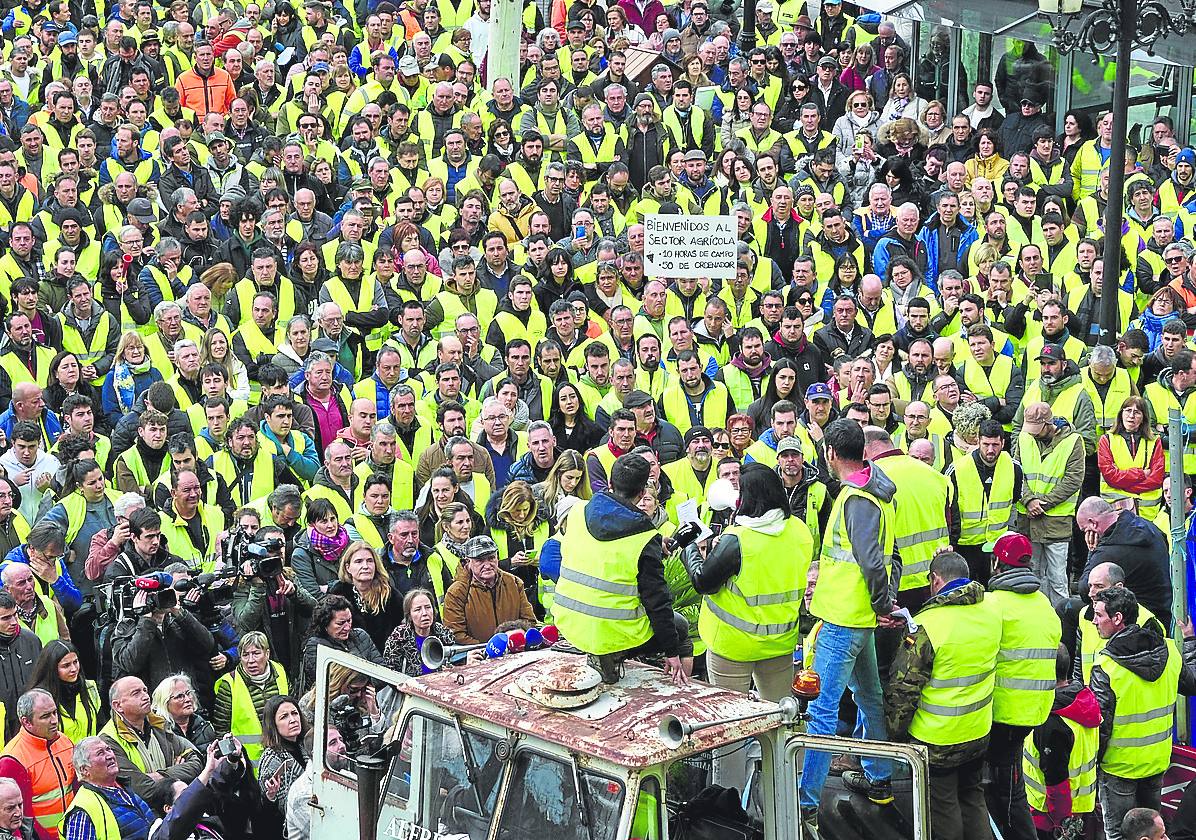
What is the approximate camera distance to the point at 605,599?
730 cm

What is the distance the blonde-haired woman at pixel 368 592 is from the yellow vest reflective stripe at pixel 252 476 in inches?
64.5

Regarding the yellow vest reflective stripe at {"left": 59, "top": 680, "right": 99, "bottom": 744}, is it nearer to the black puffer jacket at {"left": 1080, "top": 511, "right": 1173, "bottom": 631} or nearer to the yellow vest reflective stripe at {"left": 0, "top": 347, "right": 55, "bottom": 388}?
the yellow vest reflective stripe at {"left": 0, "top": 347, "right": 55, "bottom": 388}

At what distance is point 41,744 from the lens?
855cm

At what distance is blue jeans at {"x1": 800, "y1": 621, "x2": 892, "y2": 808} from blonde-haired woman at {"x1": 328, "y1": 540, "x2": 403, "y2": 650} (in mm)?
2814

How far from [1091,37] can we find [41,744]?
412 inches

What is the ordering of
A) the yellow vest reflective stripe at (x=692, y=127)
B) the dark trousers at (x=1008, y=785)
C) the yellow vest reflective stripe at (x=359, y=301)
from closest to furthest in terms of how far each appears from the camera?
the dark trousers at (x=1008, y=785) → the yellow vest reflective stripe at (x=359, y=301) → the yellow vest reflective stripe at (x=692, y=127)

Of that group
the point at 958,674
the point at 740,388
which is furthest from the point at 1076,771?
the point at 740,388

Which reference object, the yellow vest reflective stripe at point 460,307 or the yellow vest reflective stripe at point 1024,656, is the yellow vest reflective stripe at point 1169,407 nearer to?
the yellow vest reflective stripe at point 460,307

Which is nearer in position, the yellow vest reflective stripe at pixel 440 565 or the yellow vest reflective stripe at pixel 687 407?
the yellow vest reflective stripe at pixel 440 565

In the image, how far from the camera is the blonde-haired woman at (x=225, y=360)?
1311 centimetres

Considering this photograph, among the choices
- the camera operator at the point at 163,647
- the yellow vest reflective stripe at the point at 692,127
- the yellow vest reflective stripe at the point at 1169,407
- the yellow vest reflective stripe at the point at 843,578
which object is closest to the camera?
the yellow vest reflective stripe at the point at 843,578

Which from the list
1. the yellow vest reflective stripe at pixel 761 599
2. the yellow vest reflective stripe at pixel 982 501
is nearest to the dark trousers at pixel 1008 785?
the yellow vest reflective stripe at pixel 761 599

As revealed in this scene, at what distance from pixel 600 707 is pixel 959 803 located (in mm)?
2400

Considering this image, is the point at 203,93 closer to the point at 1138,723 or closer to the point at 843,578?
the point at 843,578
